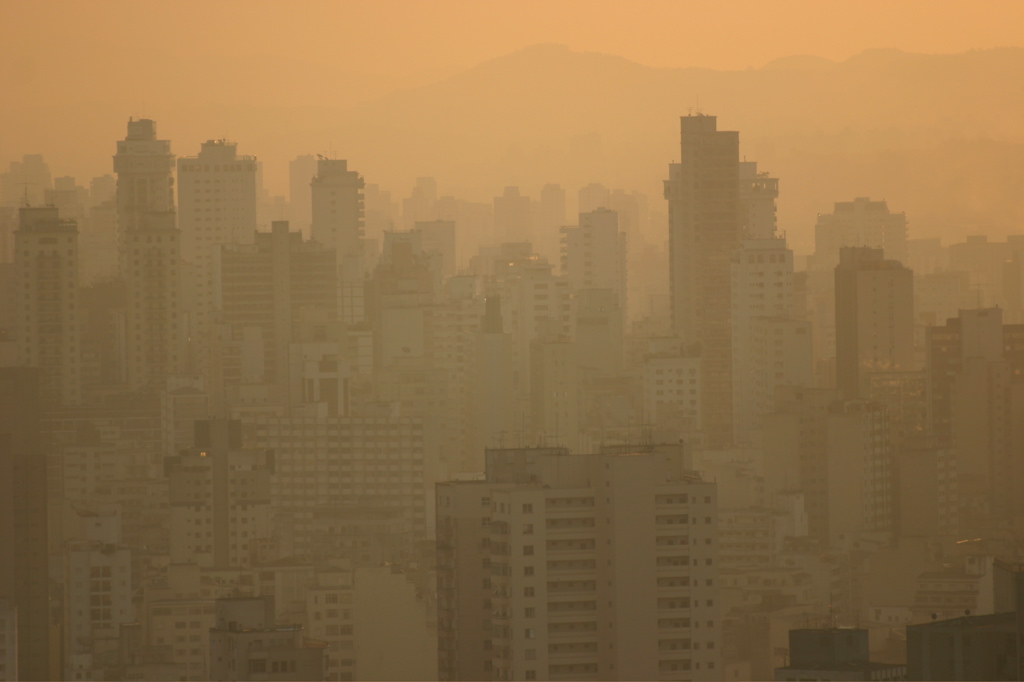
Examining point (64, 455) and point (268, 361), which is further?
point (268, 361)

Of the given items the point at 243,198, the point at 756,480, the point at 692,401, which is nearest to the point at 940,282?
the point at 692,401

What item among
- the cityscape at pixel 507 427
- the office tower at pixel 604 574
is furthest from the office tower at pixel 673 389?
the office tower at pixel 604 574

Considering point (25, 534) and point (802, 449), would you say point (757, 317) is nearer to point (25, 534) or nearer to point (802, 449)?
point (802, 449)

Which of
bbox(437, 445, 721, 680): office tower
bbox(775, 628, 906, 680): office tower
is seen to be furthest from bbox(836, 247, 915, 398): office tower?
bbox(775, 628, 906, 680): office tower

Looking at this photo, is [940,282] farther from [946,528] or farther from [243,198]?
[243,198]

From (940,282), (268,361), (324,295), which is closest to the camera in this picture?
(940,282)

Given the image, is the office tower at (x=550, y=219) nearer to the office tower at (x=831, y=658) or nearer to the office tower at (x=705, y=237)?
the office tower at (x=705, y=237)

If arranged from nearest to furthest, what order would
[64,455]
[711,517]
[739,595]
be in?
[711,517], [739,595], [64,455]
